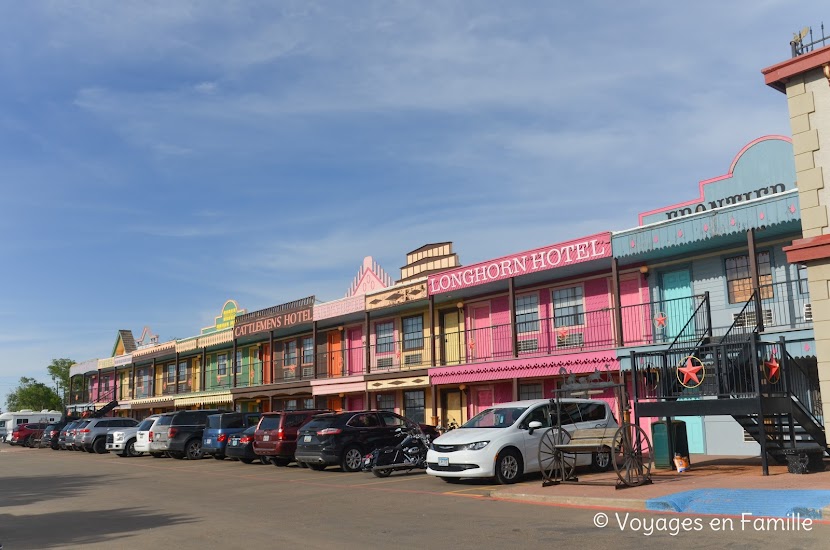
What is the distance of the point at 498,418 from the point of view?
15719 millimetres

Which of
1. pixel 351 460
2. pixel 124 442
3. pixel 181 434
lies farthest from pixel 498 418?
pixel 124 442

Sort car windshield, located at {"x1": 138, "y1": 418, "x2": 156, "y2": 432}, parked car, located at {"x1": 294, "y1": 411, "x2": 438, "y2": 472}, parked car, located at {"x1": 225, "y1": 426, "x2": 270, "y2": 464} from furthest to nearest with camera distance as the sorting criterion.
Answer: car windshield, located at {"x1": 138, "y1": 418, "x2": 156, "y2": 432} → parked car, located at {"x1": 225, "y1": 426, "x2": 270, "y2": 464} → parked car, located at {"x1": 294, "y1": 411, "x2": 438, "y2": 472}

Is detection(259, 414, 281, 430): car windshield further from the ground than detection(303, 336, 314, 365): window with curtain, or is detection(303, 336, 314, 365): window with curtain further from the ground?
detection(303, 336, 314, 365): window with curtain

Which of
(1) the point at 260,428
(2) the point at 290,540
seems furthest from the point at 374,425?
(2) the point at 290,540

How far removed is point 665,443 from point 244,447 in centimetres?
1366

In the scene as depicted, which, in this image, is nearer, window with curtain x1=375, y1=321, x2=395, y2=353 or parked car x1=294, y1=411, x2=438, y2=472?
parked car x1=294, y1=411, x2=438, y2=472

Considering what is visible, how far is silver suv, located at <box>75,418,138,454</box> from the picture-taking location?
3541cm

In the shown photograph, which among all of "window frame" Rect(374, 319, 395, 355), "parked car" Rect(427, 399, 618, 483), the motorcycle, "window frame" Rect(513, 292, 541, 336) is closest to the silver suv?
"window frame" Rect(374, 319, 395, 355)

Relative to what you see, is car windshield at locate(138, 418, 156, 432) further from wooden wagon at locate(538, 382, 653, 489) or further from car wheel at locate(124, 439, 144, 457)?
wooden wagon at locate(538, 382, 653, 489)

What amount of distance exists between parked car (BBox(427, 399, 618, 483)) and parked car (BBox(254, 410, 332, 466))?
25.1ft

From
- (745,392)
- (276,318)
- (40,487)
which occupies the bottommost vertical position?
(40,487)

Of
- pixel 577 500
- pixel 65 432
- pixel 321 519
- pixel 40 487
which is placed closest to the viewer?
pixel 321 519

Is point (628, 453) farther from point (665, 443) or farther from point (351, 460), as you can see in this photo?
point (351, 460)

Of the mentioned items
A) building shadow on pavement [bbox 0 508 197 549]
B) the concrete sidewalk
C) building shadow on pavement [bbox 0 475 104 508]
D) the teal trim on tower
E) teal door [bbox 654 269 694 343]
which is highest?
the teal trim on tower
